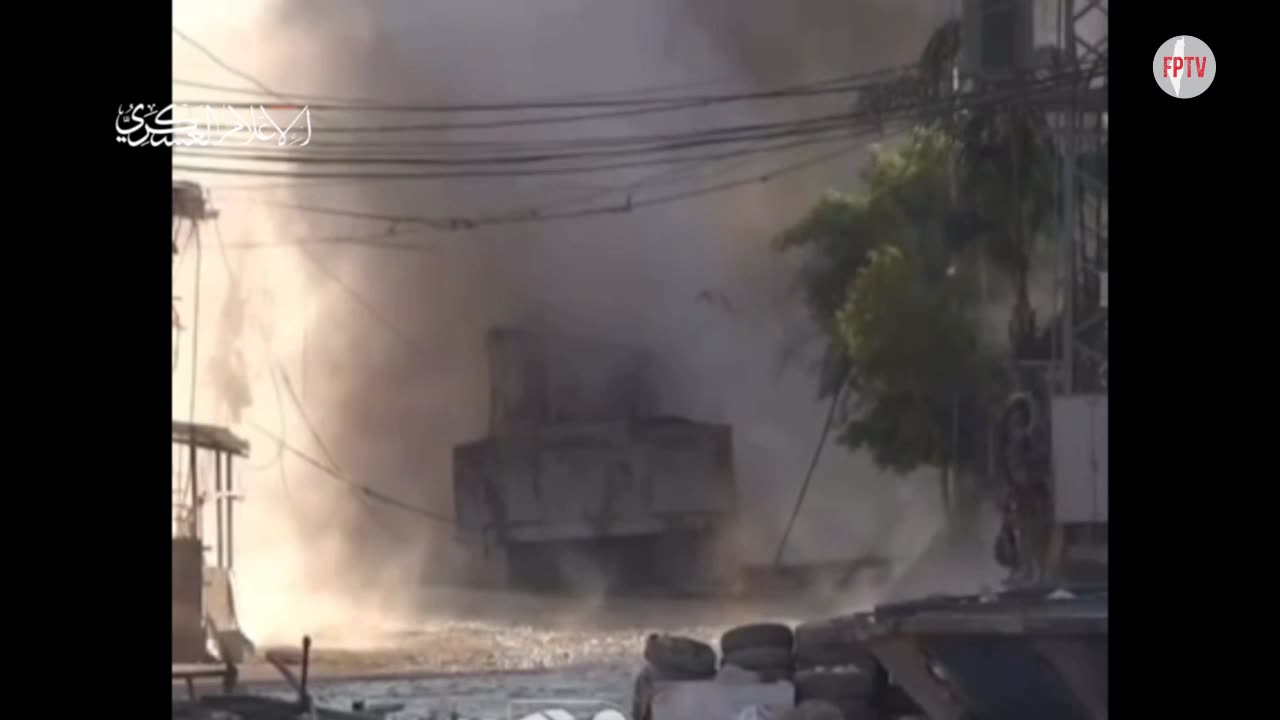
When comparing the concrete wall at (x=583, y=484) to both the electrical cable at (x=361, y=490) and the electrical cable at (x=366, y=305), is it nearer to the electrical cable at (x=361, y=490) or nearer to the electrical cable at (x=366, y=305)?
the electrical cable at (x=361, y=490)

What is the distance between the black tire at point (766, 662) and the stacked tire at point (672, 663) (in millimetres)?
120

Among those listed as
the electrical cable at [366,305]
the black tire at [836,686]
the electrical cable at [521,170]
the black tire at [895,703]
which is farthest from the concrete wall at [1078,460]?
the electrical cable at [366,305]

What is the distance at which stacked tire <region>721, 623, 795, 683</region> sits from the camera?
10586 millimetres

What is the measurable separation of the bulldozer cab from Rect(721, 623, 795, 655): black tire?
2657mm

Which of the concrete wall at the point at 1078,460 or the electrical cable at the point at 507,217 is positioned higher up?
the electrical cable at the point at 507,217

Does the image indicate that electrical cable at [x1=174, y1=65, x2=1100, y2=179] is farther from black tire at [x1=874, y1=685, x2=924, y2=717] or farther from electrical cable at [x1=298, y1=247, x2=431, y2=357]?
black tire at [x1=874, y1=685, x2=924, y2=717]

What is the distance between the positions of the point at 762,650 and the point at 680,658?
1.48 ft

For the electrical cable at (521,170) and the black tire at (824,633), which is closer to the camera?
the black tire at (824,633)

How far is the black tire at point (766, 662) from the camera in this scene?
10.6 metres

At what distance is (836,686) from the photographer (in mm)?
10445
